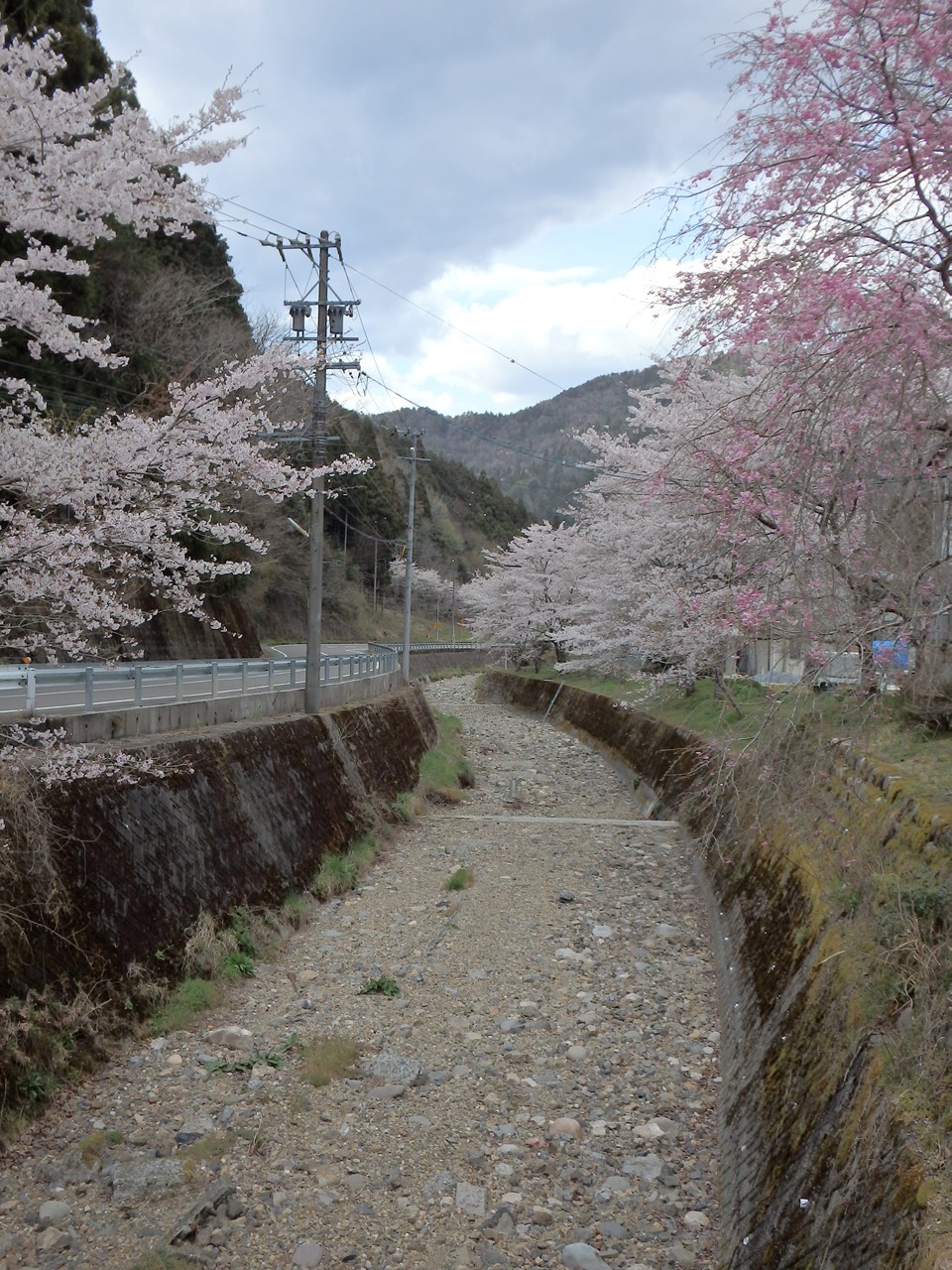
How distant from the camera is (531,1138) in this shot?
657 cm

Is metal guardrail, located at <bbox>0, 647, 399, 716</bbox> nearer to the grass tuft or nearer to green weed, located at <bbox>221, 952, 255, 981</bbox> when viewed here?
green weed, located at <bbox>221, 952, 255, 981</bbox>

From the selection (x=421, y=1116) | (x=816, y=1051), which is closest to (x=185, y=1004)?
(x=421, y=1116)

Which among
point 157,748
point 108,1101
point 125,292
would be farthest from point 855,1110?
point 125,292

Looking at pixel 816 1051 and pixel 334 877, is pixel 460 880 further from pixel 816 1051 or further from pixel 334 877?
pixel 816 1051

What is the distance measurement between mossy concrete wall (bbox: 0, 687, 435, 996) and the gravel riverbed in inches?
34.5

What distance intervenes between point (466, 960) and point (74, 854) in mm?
4491

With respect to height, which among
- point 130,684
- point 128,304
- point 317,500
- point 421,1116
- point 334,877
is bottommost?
point 421,1116

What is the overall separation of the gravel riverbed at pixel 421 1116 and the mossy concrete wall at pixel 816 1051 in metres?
0.51

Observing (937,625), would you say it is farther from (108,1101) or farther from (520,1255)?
(108,1101)

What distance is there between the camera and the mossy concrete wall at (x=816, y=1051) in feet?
→ 12.4

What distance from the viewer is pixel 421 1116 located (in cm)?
686

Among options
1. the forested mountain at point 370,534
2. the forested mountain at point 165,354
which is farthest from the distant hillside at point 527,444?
the forested mountain at point 165,354

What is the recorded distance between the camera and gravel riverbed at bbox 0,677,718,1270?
5.45 metres

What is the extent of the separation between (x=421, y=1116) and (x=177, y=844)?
387 cm
